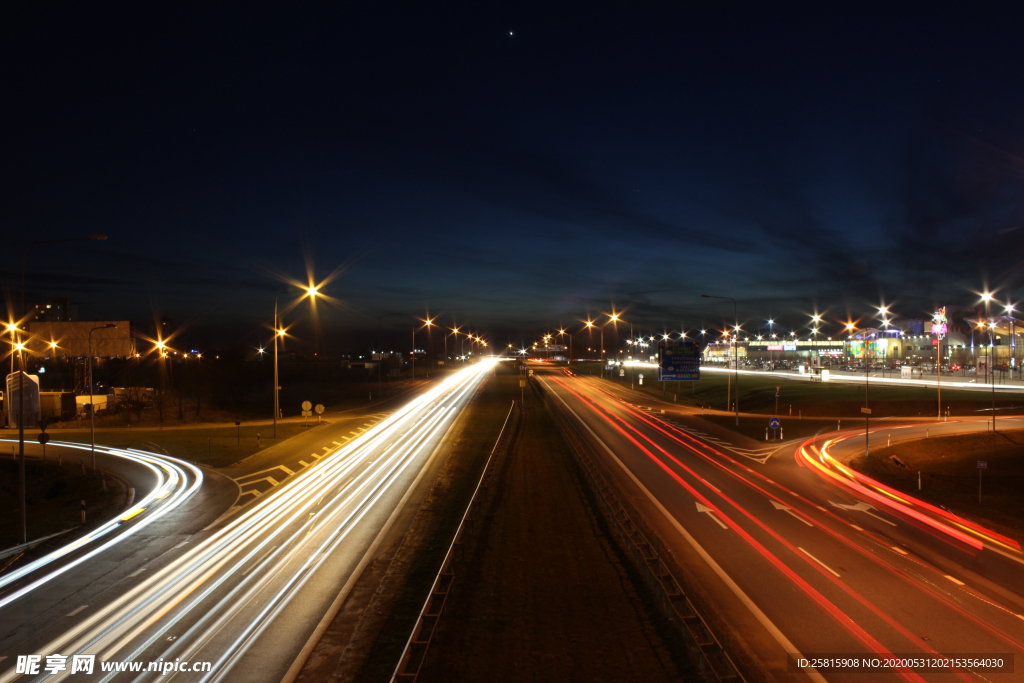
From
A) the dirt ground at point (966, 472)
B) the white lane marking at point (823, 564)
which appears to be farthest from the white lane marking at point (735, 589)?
the dirt ground at point (966, 472)

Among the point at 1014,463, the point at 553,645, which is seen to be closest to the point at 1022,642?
the point at 553,645

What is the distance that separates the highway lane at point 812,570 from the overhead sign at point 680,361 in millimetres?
19826

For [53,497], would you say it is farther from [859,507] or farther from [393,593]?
[859,507]

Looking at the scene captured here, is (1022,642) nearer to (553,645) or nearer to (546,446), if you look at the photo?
(553,645)

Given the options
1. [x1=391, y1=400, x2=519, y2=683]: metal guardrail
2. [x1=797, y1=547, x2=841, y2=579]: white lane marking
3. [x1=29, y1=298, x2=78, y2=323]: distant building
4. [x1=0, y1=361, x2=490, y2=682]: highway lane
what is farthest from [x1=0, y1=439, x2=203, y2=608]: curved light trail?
[x1=29, y1=298, x2=78, y2=323]: distant building

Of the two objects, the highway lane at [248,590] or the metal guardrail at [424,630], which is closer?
the metal guardrail at [424,630]

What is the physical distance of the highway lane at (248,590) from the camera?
32.3ft

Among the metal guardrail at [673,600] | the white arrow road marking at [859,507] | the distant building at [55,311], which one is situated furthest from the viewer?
the distant building at [55,311]

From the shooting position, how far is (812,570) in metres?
13.9

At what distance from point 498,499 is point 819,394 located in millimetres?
53204

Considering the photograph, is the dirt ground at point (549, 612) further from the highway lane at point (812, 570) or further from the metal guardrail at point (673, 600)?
the highway lane at point (812, 570)

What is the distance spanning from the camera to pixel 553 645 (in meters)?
9.98

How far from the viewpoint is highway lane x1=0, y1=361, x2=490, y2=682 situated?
9859 millimetres

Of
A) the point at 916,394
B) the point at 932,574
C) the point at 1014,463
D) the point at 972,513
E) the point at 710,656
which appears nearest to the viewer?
the point at 710,656
